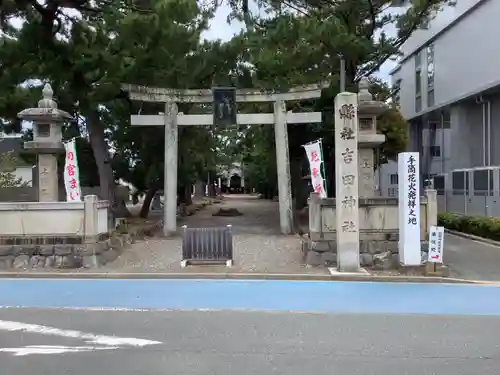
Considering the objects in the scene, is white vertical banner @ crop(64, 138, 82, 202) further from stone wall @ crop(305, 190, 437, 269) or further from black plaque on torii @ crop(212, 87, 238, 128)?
stone wall @ crop(305, 190, 437, 269)

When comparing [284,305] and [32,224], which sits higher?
[32,224]

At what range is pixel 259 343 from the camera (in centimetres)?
691

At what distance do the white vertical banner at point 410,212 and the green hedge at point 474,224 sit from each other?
674 cm

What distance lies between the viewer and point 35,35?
18938 millimetres

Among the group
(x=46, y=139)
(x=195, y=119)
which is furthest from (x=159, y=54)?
(x=46, y=139)

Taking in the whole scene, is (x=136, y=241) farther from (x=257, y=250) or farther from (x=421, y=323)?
(x=421, y=323)

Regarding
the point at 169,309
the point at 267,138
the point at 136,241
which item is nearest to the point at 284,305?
the point at 169,309

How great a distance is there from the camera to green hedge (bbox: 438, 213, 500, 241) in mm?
18141

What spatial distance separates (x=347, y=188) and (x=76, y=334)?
23.4 ft

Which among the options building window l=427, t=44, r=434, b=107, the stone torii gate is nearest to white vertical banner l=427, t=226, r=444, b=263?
the stone torii gate

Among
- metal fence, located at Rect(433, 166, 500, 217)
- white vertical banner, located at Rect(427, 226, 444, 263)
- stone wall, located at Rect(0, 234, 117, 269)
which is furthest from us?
metal fence, located at Rect(433, 166, 500, 217)

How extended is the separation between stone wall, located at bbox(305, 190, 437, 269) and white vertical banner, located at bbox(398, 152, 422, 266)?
0.80m

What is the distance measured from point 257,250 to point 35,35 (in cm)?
1074

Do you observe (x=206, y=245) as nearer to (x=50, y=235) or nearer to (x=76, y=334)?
(x=50, y=235)
